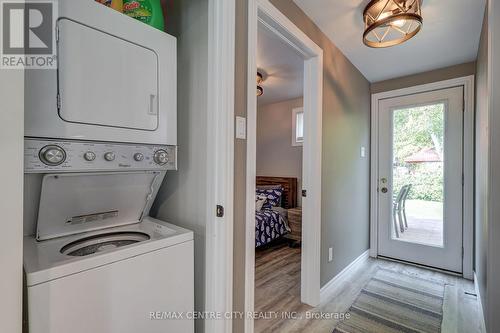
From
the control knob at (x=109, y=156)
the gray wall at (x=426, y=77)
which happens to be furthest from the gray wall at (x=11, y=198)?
the gray wall at (x=426, y=77)

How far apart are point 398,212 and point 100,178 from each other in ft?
10.7

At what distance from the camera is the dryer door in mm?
844

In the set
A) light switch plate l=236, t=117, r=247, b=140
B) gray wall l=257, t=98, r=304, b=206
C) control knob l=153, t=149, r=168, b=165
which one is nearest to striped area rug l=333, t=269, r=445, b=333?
light switch plate l=236, t=117, r=247, b=140

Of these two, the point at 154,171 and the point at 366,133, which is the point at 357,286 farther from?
the point at 154,171

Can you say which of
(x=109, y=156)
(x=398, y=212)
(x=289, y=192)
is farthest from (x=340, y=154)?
(x=109, y=156)

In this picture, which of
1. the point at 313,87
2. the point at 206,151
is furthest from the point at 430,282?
the point at 206,151

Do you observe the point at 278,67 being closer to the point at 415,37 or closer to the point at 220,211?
the point at 415,37

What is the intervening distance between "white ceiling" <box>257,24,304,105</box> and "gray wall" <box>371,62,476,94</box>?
1.05 m

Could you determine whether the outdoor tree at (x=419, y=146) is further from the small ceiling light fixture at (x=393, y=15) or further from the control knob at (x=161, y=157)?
the control knob at (x=161, y=157)

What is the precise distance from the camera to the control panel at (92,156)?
0.79 m

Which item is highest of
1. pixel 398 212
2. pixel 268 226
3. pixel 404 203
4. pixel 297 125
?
pixel 297 125

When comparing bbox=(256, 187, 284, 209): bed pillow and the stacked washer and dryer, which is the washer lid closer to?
the stacked washer and dryer

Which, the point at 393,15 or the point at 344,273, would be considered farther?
the point at 344,273

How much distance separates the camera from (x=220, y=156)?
1149mm
